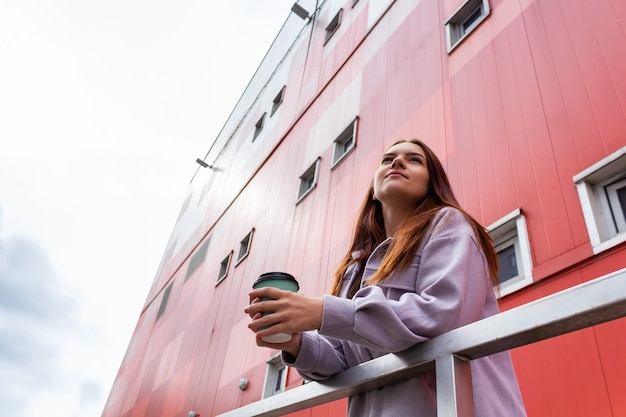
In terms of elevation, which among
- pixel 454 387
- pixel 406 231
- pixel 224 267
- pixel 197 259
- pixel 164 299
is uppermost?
pixel 197 259

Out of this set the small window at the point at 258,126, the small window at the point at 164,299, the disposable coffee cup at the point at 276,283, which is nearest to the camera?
the disposable coffee cup at the point at 276,283

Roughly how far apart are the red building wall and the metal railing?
176 centimetres

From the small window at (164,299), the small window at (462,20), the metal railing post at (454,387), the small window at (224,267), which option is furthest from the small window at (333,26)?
the metal railing post at (454,387)

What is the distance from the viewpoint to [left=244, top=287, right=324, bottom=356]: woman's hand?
837mm

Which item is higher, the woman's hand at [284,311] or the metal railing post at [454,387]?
the woman's hand at [284,311]

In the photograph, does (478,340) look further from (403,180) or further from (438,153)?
(438,153)

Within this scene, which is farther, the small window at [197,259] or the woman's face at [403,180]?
the small window at [197,259]

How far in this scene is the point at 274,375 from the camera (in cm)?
552

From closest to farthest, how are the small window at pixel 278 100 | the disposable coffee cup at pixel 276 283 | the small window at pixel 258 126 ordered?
the disposable coffee cup at pixel 276 283 < the small window at pixel 278 100 < the small window at pixel 258 126

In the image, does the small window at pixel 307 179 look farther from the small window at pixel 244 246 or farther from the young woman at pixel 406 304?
the young woman at pixel 406 304

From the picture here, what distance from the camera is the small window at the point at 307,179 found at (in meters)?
7.02

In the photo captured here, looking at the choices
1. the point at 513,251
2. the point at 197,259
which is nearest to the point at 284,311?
the point at 513,251

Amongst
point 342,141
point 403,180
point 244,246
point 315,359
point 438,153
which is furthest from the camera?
point 244,246

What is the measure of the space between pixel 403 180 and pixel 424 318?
1.90 ft
